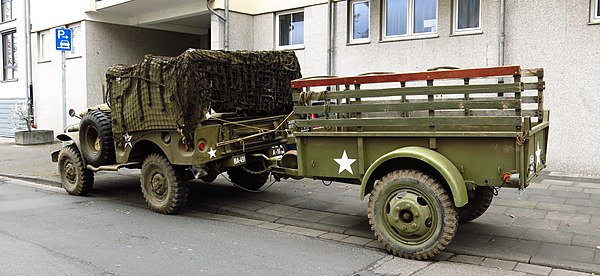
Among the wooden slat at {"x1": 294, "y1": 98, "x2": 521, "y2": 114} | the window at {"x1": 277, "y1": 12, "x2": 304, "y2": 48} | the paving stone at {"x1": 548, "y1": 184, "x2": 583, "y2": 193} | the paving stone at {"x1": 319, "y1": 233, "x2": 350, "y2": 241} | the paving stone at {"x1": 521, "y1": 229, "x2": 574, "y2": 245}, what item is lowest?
the paving stone at {"x1": 319, "y1": 233, "x2": 350, "y2": 241}

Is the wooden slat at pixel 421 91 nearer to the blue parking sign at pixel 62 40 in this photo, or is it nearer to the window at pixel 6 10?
the blue parking sign at pixel 62 40

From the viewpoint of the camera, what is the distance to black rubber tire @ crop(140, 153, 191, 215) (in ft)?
24.5

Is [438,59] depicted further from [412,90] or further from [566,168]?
[412,90]

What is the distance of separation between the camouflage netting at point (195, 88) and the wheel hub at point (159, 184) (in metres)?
0.72

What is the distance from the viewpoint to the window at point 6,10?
891 inches

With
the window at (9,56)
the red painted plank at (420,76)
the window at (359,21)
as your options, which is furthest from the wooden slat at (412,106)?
the window at (9,56)

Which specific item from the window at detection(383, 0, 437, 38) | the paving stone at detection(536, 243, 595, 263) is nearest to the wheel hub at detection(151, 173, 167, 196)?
the paving stone at detection(536, 243, 595, 263)

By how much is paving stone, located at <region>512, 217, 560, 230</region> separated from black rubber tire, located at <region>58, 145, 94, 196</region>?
6725mm

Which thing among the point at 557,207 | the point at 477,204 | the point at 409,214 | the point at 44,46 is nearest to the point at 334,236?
the point at 409,214

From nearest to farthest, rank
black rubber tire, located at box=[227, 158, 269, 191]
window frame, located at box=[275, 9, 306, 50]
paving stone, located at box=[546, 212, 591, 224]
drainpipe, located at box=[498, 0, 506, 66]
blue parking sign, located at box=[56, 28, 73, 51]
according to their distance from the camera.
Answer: paving stone, located at box=[546, 212, 591, 224], black rubber tire, located at box=[227, 158, 269, 191], drainpipe, located at box=[498, 0, 506, 66], blue parking sign, located at box=[56, 28, 73, 51], window frame, located at box=[275, 9, 306, 50]

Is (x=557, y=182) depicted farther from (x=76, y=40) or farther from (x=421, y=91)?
(x=76, y=40)

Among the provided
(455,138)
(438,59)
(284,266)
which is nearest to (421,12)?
(438,59)

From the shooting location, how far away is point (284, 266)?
524 cm

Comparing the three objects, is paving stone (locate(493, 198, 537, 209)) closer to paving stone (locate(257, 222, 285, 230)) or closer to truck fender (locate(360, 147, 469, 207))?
truck fender (locate(360, 147, 469, 207))
